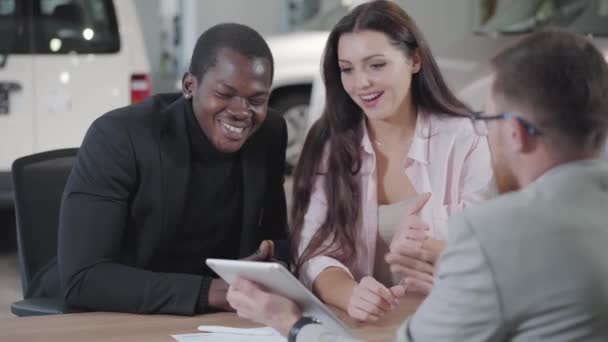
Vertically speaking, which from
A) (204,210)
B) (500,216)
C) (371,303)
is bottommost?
(371,303)

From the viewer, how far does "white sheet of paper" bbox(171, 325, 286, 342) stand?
1.97 metres

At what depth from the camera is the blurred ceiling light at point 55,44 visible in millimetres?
5352

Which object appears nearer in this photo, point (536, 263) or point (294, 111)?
point (536, 263)

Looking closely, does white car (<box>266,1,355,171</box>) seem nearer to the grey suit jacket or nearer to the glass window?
the glass window

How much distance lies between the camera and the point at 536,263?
130 cm

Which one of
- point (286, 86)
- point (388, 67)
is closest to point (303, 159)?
point (388, 67)

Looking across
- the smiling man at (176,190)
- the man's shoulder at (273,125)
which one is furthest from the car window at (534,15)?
the smiling man at (176,190)

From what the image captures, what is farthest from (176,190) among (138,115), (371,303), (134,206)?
(371,303)

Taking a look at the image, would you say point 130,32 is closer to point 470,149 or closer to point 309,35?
point 309,35

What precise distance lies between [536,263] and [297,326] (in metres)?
0.59

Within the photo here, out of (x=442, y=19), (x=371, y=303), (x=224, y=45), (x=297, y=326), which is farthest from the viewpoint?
(x=442, y=19)

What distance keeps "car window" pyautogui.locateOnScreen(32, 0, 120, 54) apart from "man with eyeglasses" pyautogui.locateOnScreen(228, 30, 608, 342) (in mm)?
4277

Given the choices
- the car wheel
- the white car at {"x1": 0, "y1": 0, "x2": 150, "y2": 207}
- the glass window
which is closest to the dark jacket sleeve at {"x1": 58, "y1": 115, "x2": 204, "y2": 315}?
the white car at {"x1": 0, "y1": 0, "x2": 150, "y2": 207}

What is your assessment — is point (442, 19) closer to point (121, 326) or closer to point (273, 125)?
point (273, 125)
